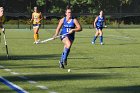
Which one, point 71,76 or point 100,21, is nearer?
point 71,76

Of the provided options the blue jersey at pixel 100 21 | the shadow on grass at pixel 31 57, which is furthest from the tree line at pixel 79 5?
the shadow on grass at pixel 31 57

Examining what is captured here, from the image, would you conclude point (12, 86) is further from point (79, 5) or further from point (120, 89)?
point (79, 5)

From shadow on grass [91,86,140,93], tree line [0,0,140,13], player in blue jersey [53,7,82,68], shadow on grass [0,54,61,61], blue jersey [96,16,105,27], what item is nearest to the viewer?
shadow on grass [91,86,140,93]

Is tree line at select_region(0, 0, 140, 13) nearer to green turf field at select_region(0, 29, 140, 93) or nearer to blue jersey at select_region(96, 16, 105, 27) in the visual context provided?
blue jersey at select_region(96, 16, 105, 27)

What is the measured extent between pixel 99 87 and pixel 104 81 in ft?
4.06

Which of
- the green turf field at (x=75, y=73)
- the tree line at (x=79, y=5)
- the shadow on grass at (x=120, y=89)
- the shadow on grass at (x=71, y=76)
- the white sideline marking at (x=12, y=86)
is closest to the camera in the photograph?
the white sideline marking at (x=12, y=86)

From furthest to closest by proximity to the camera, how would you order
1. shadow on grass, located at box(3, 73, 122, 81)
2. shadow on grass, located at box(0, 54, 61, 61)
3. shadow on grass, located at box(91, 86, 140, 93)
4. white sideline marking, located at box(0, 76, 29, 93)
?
shadow on grass, located at box(0, 54, 61, 61) < shadow on grass, located at box(3, 73, 122, 81) < shadow on grass, located at box(91, 86, 140, 93) < white sideline marking, located at box(0, 76, 29, 93)

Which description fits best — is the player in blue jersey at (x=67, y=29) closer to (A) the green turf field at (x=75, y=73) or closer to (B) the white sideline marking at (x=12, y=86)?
(A) the green turf field at (x=75, y=73)

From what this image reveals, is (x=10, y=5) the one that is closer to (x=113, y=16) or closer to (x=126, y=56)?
(x=113, y=16)

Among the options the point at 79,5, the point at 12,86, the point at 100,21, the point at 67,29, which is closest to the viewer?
the point at 12,86

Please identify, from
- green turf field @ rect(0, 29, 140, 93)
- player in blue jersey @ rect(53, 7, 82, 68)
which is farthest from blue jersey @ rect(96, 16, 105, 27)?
player in blue jersey @ rect(53, 7, 82, 68)

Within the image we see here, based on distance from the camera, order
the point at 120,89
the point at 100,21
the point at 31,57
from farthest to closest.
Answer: the point at 100,21, the point at 31,57, the point at 120,89

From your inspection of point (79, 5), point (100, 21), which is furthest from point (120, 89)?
point (79, 5)

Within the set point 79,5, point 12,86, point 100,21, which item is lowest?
point 79,5
